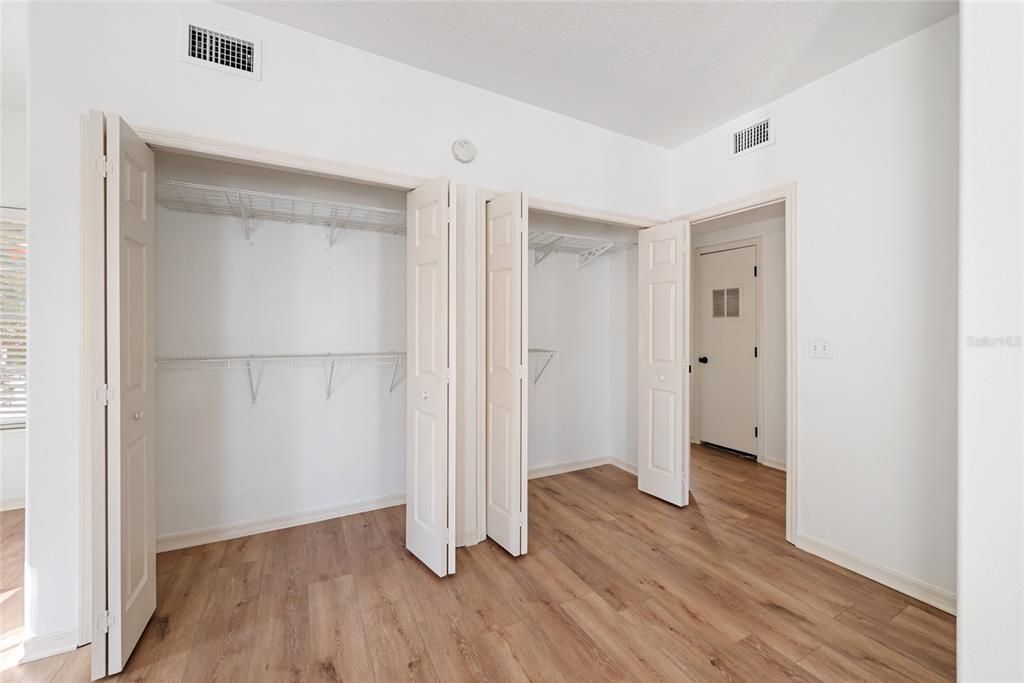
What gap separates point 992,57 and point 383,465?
142 inches

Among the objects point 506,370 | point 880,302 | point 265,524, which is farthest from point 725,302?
point 265,524

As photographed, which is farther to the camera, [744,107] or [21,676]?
[744,107]

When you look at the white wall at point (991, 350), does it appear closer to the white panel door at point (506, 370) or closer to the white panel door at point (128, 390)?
the white panel door at point (506, 370)

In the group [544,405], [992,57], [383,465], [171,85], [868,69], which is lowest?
[383,465]

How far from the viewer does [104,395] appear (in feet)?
5.17

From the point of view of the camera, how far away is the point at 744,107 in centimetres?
293

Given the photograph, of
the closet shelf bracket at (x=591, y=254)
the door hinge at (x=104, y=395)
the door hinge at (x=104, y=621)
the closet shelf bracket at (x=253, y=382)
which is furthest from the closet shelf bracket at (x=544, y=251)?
the door hinge at (x=104, y=621)

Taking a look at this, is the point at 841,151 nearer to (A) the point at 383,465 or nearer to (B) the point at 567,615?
(B) the point at 567,615

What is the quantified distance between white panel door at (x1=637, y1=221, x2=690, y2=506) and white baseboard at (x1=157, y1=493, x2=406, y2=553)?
1959 mm

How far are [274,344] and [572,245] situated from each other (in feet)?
7.84

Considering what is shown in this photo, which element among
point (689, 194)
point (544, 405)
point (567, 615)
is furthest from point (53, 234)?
point (689, 194)

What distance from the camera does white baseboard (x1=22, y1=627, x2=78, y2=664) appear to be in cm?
175

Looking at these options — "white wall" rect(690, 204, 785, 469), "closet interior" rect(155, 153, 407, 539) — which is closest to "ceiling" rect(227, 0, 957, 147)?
"closet interior" rect(155, 153, 407, 539)

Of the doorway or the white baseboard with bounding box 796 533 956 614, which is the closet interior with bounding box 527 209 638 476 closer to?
the doorway
